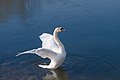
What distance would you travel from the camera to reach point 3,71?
1009 centimetres

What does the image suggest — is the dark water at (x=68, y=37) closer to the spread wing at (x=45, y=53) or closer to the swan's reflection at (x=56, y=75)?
the swan's reflection at (x=56, y=75)

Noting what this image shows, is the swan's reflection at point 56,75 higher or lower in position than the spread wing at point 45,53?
lower

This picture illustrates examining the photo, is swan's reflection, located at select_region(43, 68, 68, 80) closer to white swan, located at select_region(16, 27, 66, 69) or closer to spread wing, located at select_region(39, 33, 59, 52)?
white swan, located at select_region(16, 27, 66, 69)

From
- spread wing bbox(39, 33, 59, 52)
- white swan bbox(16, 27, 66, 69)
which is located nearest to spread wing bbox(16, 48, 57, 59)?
white swan bbox(16, 27, 66, 69)

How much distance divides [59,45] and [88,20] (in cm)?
406

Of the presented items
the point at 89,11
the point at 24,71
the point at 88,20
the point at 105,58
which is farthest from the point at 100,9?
the point at 24,71

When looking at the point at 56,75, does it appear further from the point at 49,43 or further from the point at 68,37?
the point at 68,37

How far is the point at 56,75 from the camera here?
32.5ft

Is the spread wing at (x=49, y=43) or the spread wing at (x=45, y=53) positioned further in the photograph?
the spread wing at (x=49, y=43)

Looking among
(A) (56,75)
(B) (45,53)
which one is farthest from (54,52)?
(A) (56,75)

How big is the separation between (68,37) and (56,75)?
8.43 feet

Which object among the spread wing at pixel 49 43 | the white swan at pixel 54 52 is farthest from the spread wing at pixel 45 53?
the spread wing at pixel 49 43

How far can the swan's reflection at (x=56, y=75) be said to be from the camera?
31.7 ft

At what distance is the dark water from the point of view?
9.81 m
